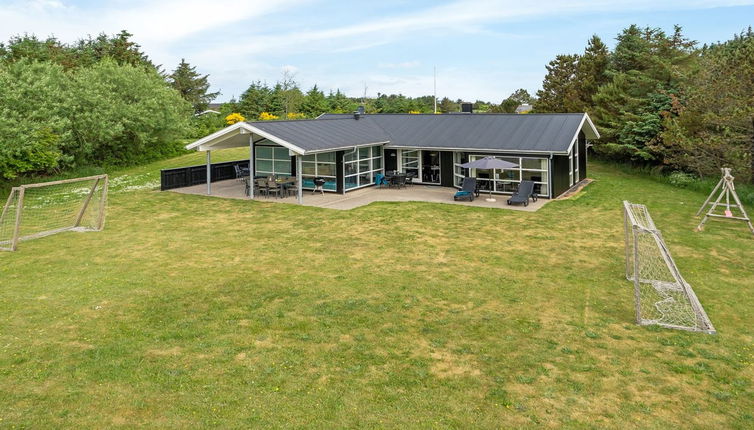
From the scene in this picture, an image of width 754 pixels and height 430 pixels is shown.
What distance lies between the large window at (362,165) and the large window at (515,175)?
12.7 feet

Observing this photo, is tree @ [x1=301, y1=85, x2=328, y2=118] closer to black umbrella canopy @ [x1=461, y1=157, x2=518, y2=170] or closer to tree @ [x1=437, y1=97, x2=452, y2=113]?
tree @ [x1=437, y1=97, x2=452, y2=113]

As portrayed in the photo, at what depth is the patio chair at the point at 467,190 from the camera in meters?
20.0

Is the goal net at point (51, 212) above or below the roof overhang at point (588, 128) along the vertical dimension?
below

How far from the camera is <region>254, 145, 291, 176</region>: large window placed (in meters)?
22.9

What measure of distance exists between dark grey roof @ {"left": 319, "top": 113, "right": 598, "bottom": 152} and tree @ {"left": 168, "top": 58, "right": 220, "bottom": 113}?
4318cm

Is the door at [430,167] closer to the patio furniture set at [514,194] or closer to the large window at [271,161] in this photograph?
the patio furniture set at [514,194]

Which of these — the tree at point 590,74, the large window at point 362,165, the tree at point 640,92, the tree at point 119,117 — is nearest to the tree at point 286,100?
the tree at point 119,117

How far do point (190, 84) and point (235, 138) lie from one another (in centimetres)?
4664

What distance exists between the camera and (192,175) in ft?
79.6

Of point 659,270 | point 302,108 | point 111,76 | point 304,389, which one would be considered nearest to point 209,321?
point 304,389

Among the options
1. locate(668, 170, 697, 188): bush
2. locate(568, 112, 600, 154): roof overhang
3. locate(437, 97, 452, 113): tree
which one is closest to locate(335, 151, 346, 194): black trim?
locate(568, 112, 600, 154): roof overhang

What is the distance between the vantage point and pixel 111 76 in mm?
30594

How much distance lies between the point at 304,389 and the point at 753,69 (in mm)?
21654

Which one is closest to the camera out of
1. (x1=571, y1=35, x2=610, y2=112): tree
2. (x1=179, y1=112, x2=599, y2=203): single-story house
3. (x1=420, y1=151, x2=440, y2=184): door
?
(x1=179, y1=112, x2=599, y2=203): single-story house
